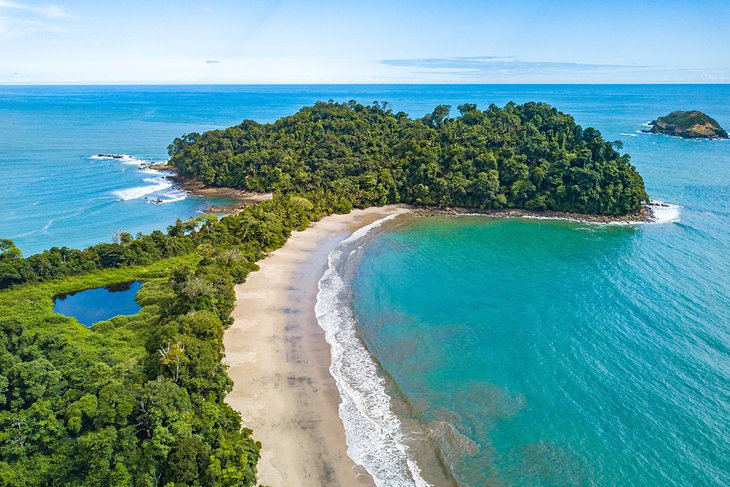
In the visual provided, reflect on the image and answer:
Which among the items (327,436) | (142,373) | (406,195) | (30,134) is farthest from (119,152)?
(327,436)

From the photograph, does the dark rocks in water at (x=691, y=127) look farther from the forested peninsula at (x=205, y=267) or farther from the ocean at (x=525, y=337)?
the forested peninsula at (x=205, y=267)

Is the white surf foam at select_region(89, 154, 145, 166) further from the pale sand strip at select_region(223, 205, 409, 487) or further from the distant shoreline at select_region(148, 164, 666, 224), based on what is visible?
the pale sand strip at select_region(223, 205, 409, 487)

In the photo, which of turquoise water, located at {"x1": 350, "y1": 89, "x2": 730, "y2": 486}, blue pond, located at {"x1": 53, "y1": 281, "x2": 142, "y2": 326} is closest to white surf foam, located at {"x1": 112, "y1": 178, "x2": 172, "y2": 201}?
blue pond, located at {"x1": 53, "y1": 281, "x2": 142, "y2": 326}

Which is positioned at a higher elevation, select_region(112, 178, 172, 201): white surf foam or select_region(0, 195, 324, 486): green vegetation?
select_region(0, 195, 324, 486): green vegetation

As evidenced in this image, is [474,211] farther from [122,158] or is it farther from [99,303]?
[122,158]

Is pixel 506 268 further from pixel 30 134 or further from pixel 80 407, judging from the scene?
pixel 30 134

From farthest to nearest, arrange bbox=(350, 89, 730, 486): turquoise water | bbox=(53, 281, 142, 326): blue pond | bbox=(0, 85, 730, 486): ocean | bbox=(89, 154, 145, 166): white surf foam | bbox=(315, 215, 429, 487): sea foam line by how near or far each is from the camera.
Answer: bbox=(89, 154, 145, 166): white surf foam → bbox=(53, 281, 142, 326): blue pond → bbox=(0, 85, 730, 486): ocean → bbox=(350, 89, 730, 486): turquoise water → bbox=(315, 215, 429, 487): sea foam line

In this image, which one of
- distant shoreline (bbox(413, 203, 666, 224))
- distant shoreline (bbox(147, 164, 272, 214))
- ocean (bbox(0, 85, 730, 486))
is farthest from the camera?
distant shoreline (bbox(147, 164, 272, 214))
